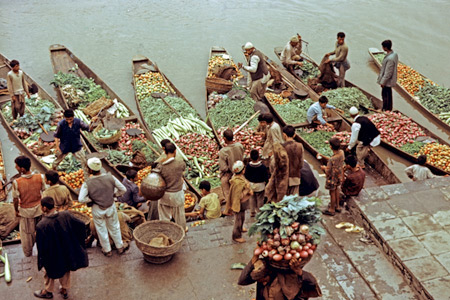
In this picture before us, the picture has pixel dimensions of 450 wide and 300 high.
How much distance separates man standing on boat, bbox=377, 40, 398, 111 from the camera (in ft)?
36.3

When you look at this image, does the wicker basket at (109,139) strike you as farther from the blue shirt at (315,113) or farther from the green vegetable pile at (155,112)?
the blue shirt at (315,113)

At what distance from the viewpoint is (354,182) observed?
7562mm

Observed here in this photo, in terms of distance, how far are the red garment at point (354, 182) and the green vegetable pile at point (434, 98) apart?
5.03m

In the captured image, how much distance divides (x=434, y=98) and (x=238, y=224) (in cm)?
710

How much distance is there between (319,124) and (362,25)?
923 centimetres

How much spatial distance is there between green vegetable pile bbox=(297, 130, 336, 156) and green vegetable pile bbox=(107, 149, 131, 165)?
356cm

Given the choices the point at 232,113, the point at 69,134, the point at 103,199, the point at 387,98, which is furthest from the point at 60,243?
the point at 387,98

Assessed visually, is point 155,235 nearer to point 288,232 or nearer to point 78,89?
point 288,232

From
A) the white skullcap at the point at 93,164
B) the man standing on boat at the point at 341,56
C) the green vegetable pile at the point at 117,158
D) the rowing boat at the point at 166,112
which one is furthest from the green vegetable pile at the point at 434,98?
the white skullcap at the point at 93,164

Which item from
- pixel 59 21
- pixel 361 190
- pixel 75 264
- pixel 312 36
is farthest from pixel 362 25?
pixel 75 264

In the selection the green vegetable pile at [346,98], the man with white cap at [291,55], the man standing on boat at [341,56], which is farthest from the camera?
the man with white cap at [291,55]

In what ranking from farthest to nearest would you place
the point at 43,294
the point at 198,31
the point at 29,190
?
the point at 198,31, the point at 29,190, the point at 43,294

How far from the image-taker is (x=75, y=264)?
5922 millimetres

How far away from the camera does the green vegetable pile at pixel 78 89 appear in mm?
11664
